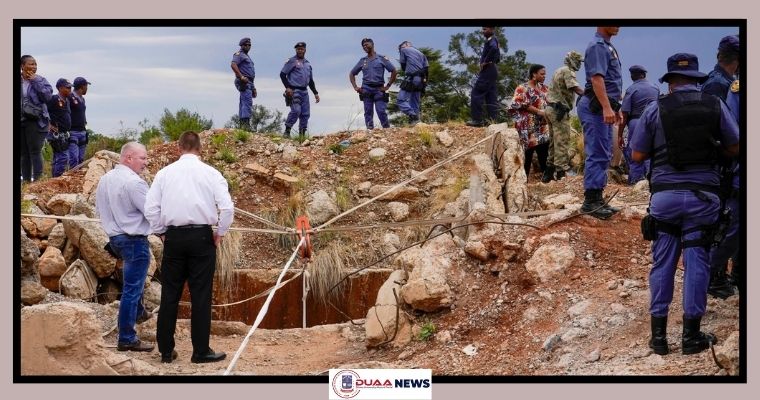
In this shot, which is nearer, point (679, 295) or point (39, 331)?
point (39, 331)

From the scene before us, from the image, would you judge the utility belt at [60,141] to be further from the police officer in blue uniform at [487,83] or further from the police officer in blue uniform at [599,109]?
the police officer in blue uniform at [599,109]

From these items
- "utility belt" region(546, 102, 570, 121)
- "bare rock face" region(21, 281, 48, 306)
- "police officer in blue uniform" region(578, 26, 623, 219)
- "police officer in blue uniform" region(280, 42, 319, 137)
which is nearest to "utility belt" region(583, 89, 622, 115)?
"police officer in blue uniform" region(578, 26, 623, 219)

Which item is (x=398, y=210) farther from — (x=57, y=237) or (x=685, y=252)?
(x=685, y=252)

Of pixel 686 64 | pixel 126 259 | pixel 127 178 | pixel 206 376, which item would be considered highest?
pixel 686 64

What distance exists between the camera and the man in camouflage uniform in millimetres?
13367

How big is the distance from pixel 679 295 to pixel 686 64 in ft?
6.19

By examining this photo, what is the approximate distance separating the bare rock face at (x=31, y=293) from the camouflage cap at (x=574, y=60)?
6.43 m

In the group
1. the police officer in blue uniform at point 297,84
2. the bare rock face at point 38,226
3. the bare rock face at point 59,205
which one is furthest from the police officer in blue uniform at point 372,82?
the bare rock face at point 38,226

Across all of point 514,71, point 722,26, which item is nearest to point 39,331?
point 722,26

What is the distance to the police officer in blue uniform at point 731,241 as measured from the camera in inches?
317

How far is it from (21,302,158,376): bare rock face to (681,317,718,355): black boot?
3802 millimetres

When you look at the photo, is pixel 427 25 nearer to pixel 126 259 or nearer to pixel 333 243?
pixel 126 259

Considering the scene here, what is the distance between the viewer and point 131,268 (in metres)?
9.22

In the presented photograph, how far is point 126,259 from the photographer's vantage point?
9.22m
